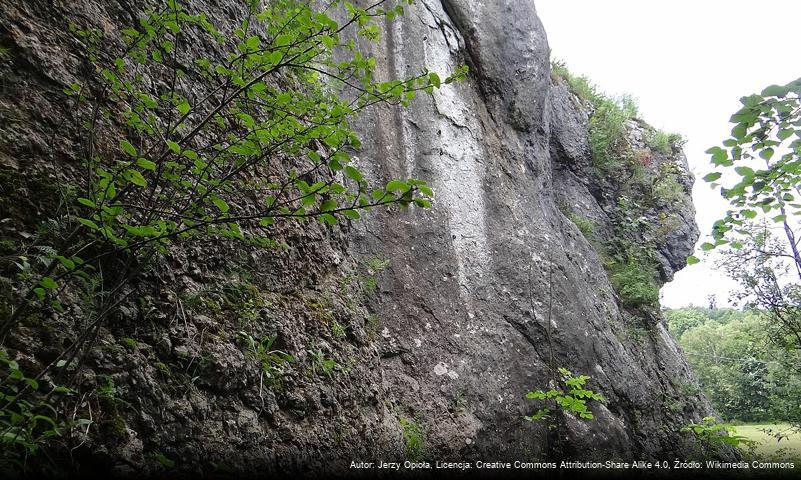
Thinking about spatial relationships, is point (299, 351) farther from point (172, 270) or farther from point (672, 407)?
point (672, 407)

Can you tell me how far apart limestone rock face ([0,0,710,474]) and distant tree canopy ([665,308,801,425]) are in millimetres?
1864

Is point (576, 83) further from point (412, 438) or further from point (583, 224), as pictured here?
point (412, 438)

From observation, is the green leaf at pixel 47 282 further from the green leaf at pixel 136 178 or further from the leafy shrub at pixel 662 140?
the leafy shrub at pixel 662 140

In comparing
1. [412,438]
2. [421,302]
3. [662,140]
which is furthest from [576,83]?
[412,438]

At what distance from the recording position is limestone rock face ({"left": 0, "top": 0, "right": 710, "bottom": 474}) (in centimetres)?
257

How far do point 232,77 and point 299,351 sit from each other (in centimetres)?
251

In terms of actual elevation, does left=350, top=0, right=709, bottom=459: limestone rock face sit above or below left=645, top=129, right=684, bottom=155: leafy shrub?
below

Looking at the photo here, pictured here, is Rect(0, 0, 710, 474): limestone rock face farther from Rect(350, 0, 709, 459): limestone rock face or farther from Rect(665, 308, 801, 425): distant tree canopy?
Rect(665, 308, 801, 425): distant tree canopy

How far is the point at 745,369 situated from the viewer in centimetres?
2956

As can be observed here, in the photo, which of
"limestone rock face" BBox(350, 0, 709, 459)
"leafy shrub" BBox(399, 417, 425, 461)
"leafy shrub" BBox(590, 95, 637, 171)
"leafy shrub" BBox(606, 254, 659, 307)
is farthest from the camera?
"leafy shrub" BBox(590, 95, 637, 171)

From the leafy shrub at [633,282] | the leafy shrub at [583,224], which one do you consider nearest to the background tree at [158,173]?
the leafy shrub at [583,224]

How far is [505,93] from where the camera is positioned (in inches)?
361

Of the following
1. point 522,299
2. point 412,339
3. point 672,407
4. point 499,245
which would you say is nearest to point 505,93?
point 499,245

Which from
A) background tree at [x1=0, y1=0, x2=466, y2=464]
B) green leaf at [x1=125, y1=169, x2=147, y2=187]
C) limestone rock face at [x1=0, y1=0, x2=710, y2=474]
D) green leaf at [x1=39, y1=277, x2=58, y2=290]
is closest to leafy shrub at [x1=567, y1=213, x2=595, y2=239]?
limestone rock face at [x1=0, y1=0, x2=710, y2=474]
